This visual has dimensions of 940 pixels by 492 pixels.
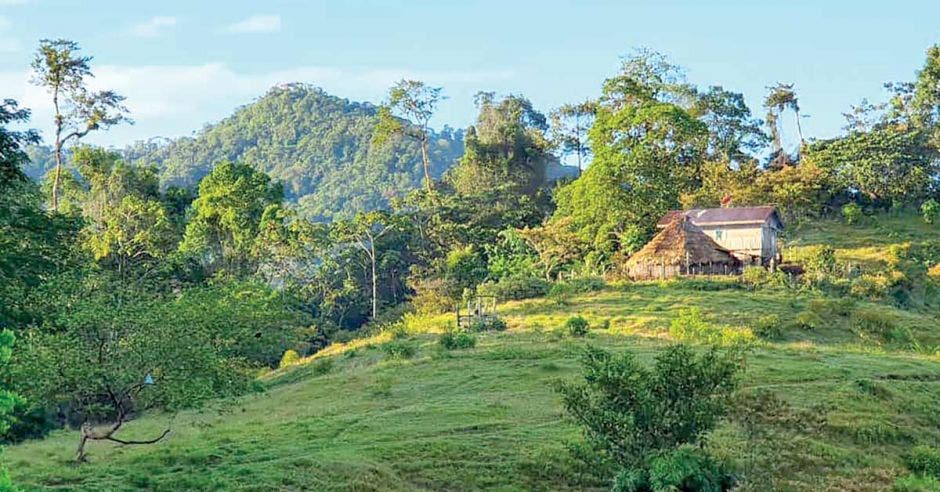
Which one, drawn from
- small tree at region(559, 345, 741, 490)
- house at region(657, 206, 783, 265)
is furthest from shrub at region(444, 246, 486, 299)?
small tree at region(559, 345, 741, 490)

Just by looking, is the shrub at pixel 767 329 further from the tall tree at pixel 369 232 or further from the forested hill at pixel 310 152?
the forested hill at pixel 310 152

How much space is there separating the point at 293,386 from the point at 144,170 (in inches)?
1004

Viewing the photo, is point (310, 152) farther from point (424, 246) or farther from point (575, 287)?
point (575, 287)

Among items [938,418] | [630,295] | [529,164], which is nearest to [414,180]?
[529,164]

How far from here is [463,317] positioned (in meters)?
42.3

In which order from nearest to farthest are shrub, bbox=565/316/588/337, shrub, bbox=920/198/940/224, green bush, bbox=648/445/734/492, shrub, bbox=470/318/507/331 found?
green bush, bbox=648/445/734/492, shrub, bbox=565/316/588/337, shrub, bbox=470/318/507/331, shrub, bbox=920/198/940/224

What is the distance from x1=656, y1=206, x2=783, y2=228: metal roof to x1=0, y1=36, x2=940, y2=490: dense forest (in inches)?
94.0

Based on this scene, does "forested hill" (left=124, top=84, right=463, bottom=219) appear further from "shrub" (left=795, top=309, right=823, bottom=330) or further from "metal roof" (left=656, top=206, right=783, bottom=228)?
"shrub" (left=795, top=309, right=823, bottom=330)

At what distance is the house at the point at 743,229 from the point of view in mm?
50062

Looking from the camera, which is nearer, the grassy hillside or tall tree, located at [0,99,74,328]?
the grassy hillside

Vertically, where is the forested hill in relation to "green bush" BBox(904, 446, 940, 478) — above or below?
above

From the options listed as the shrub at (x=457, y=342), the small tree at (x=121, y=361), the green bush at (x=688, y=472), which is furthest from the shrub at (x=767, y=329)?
the small tree at (x=121, y=361)

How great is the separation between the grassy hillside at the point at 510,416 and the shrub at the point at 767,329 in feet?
0.93

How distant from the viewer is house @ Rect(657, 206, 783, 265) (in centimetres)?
5006
